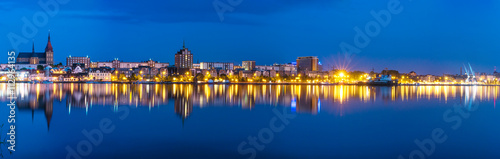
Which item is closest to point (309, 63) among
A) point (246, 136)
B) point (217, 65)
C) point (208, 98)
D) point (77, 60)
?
point (217, 65)

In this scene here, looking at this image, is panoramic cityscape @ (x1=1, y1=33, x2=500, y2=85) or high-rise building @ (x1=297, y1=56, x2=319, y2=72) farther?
high-rise building @ (x1=297, y1=56, x2=319, y2=72)

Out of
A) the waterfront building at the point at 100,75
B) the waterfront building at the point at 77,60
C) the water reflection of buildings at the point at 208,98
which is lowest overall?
the water reflection of buildings at the point at 208,98

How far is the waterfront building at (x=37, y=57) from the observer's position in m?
114

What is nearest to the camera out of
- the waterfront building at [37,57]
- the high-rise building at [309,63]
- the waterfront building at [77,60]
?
the waterfront building at [37,57]

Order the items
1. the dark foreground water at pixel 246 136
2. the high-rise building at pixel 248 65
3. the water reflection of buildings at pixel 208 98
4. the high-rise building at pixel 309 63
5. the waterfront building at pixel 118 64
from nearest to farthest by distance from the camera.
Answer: the dark foreground water at pixel 246 136 → the water reflection of buildings at pixel 208 98 → the waterfront building at pixel 118 64 → the high-rise building at pixel 248 65 → the high-rise building at pixel 309 63

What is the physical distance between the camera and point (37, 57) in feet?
378

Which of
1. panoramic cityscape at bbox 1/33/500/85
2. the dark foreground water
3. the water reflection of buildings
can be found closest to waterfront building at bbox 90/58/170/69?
panoramic cityscape at bbox 1/33/500/85

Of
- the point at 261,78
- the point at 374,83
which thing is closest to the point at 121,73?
the point at 261,78

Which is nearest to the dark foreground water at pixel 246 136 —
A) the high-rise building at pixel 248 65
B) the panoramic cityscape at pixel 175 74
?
the panoramic cityscape at pixel 175 74

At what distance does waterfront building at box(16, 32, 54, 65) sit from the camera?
114m

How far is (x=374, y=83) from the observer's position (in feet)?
252

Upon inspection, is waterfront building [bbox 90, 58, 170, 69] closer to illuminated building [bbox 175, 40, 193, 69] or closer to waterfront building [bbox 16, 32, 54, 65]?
illuminated building [bbox 175, 40, 193, 69]

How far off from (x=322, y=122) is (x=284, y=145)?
4.34m

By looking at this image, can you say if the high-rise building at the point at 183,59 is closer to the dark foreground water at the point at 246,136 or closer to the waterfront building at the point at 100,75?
the waterfront building at the point at 100,75
